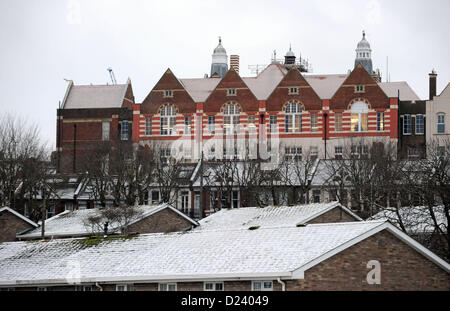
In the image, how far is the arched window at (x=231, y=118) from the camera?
13138 centimetres

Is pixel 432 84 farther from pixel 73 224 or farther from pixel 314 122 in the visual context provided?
pixel 73 224

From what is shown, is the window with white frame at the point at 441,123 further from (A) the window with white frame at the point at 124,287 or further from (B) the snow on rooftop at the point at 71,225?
(A) the window with white frame at the point at 124,287

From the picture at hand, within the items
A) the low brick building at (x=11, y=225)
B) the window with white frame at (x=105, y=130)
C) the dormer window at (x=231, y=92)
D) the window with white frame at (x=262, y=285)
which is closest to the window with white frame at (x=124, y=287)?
the window with white frame at (x=262, y=285)

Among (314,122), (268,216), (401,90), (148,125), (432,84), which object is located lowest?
(268,216)

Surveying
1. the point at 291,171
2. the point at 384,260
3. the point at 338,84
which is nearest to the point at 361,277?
the point at 384,260

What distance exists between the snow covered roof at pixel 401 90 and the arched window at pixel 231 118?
1762cm

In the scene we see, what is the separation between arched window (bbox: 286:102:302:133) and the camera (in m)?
130

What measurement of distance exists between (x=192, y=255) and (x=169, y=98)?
86.2 m

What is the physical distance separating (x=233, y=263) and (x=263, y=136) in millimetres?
82919

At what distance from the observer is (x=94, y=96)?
477 ft

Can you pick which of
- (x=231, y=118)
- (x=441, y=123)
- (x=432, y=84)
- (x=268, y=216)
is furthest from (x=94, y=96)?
(x=268, y=216)

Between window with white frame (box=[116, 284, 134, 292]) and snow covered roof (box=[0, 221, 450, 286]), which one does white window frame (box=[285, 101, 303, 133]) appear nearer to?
snow covered roof (box=[0, 221, 450, 286])

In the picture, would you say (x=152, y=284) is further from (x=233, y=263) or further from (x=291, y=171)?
(x=291, y=171)

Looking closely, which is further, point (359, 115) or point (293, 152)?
point (359, 115)
